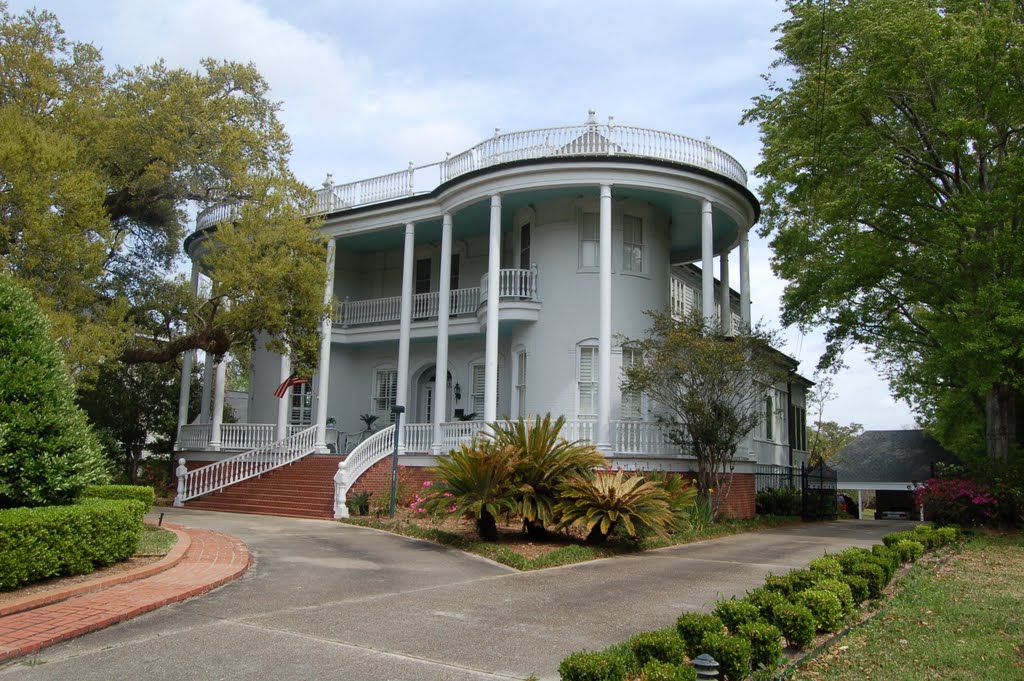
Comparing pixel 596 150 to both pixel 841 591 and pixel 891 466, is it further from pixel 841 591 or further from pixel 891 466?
pixel 891 466

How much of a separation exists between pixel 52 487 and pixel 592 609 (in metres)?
6.12

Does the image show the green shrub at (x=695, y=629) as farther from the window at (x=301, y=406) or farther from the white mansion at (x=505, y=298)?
the window at (x=301, y=406)

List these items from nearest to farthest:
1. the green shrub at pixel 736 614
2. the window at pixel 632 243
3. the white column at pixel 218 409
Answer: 1. the green shrub at pixel 736 614
2. the window at pixel 632 243
3. the white column at pixel 218 409

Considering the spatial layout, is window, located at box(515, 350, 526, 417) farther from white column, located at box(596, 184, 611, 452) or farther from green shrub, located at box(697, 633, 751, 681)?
green shrub, located at box(697, 633, 751, 681)

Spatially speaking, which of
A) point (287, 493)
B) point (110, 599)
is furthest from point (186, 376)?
point (110, 599)

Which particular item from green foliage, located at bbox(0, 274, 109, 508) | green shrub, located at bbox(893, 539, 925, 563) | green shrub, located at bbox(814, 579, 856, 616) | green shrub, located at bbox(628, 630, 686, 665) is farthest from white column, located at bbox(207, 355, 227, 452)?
green shrub, located at bbox(628, 630, 686, 665)

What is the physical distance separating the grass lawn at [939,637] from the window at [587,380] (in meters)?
11.0

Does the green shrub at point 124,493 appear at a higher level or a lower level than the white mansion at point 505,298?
lower

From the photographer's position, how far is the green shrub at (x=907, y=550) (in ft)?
35.4

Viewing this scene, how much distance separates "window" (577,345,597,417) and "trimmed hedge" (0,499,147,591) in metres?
12.6

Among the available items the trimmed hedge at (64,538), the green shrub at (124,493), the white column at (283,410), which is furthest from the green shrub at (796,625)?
the white column at (283,410)

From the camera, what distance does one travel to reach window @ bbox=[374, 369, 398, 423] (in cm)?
2573

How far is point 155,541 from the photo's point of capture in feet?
38.1

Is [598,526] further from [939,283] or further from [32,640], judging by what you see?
[939,283]
